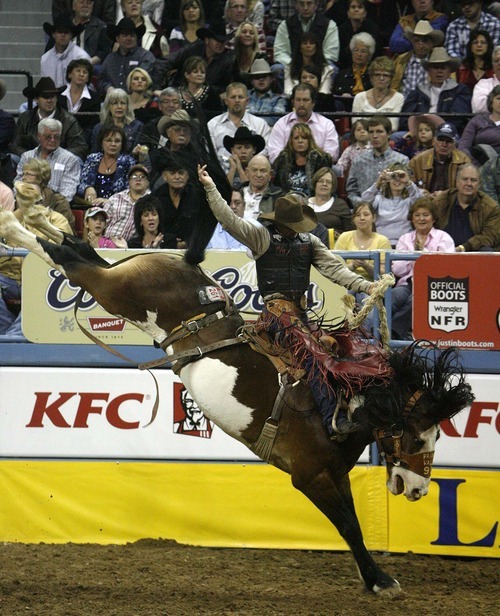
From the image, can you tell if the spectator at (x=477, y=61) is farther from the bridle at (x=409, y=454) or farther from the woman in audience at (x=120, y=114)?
the bridle at (x=409, y=454)

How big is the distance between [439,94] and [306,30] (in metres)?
1.92

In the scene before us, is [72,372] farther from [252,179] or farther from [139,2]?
[139,2]

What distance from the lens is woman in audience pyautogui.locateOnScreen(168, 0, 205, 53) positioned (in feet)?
41.0

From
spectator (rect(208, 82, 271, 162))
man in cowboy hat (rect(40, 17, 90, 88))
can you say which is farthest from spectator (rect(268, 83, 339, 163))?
man in cowboy hat (rect(40, 17, 90, 88))

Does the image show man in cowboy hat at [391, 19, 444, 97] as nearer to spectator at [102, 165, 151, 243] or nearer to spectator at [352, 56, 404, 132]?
spectator at [352, 56, 404, 132]

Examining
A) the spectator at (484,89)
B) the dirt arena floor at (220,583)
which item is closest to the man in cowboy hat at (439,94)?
the spectator at (484,89)

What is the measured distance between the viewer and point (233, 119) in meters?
10.8

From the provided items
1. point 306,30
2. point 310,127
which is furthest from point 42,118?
point 306,30

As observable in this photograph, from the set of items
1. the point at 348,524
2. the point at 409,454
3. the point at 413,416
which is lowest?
the point at 348,524

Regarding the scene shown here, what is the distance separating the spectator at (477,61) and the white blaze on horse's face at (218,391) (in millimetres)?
6754

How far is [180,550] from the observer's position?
755 centimetres

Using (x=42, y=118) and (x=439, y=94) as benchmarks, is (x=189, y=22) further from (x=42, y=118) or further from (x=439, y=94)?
(x=439, y=94)

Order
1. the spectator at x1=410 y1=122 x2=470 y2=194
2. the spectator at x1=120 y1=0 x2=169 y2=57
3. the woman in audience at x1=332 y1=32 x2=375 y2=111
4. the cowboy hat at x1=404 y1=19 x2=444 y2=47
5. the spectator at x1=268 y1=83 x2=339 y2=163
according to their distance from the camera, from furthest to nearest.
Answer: the spectator at x1=120 y1=0 x2=169 y2=57, the woman in audience at x1=332 y1=32 x2=375 y2=111, the cowboy hat at x1=404 y1=19 x2=444 y2=47, the spectator at x1=268 y1=83 x2=339 y2=163, the spectator at x1=410 y1=122 x2=470 y2=194

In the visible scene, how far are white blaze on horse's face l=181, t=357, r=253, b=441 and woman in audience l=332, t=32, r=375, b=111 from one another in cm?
635
